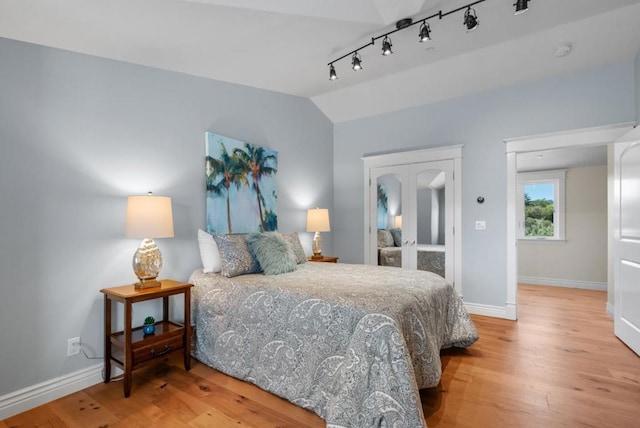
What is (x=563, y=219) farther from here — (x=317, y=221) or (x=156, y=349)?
(x=156, y=349)

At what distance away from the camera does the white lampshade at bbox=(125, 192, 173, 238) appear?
7.16ft

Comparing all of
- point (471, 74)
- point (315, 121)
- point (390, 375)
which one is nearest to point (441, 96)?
point (471, 74)

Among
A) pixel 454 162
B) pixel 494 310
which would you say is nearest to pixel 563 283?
pixel 494 310

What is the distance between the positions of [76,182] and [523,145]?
429cm

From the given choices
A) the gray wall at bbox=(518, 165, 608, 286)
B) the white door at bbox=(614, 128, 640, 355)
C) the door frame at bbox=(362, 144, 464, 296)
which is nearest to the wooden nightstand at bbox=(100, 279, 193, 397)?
the door frame at bbox=(362, 144, 464, 296)

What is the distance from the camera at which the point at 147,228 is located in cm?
220

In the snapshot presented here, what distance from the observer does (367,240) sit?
15.3 ft

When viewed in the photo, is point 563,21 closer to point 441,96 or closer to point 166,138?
point 441,96

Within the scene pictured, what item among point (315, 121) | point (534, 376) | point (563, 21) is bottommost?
point (534, 376)

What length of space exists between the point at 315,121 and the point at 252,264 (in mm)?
2593

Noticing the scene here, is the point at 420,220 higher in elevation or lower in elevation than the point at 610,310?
higher

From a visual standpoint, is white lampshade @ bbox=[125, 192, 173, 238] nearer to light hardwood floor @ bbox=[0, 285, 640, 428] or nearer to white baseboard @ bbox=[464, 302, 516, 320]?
light hardwood floor @ bbox=[0, 285, 640, 428]

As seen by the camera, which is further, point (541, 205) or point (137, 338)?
point (541, 205)

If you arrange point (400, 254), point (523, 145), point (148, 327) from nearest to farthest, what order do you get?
point (148, 327) → point (523, 145) → point (400, 254)
